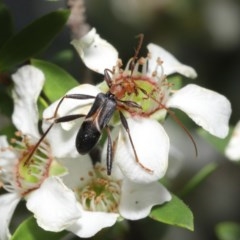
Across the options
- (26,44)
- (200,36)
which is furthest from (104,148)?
(200,36)

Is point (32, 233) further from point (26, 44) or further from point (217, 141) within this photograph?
point (217, 141)

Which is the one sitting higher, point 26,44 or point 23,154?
point 26,44

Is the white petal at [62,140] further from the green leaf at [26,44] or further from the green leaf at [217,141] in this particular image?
the green leaf at [217,141]

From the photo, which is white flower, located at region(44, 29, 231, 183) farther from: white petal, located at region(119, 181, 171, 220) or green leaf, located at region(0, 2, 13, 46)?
green leaf, located at region(0, 2, 13, 46)

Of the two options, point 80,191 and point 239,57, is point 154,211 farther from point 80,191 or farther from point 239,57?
point 239,57

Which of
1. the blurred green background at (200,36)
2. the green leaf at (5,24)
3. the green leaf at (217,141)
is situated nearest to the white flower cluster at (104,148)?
the green leaf at (5,24)

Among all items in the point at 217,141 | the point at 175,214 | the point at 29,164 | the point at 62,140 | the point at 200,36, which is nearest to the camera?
the point at 175,214

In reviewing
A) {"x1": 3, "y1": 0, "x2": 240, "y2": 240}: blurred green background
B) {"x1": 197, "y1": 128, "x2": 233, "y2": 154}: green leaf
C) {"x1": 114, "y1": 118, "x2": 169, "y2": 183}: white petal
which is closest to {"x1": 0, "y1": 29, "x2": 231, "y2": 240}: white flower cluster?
{"x1": 114, "y1": 118, "x2": 169, "y2": 183}: white petal
